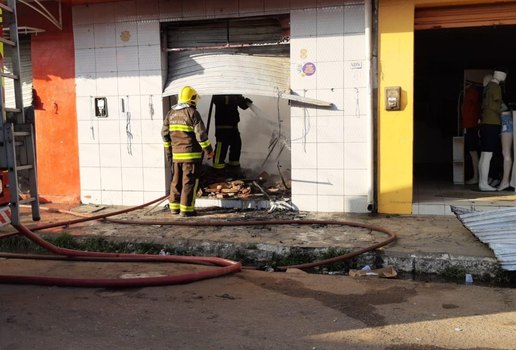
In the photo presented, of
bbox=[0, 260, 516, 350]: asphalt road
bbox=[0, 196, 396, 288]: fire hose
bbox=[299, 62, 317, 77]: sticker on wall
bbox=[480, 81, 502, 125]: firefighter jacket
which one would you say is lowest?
bbox=[0, 260, 516, 350]: asphalt road

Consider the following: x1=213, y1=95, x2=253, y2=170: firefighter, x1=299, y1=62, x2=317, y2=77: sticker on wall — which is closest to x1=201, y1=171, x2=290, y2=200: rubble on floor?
x1=213, y1=95, x2=253, y2=170: firefighter

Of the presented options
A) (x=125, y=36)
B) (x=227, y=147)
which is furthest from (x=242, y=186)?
(x=125, y=36)

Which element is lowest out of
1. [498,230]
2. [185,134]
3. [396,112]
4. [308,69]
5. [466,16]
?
[498,230]

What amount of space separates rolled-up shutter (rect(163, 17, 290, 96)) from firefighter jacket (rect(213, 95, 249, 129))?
1449 millimetres

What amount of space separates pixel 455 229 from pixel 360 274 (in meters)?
1.81

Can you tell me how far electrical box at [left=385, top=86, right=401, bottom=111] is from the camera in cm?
722

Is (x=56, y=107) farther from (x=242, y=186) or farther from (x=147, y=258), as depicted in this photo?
(x=147, y=258)

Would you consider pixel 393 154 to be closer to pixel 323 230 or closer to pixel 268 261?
pixel 323 230

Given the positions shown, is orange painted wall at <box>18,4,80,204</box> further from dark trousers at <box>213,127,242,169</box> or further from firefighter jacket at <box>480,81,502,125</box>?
firefighter jacket at <box>480,81,502,125</box>

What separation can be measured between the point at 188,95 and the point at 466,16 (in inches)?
159

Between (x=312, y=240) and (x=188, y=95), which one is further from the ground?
(x=188, y=95)

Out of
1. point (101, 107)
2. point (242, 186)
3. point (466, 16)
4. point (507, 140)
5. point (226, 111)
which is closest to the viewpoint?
point (466, 16)

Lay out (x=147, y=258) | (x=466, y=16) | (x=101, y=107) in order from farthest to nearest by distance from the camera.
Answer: (x=101, y=107) → (x=466, y=16) → (x=147, y=258)

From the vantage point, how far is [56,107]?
8.66m
